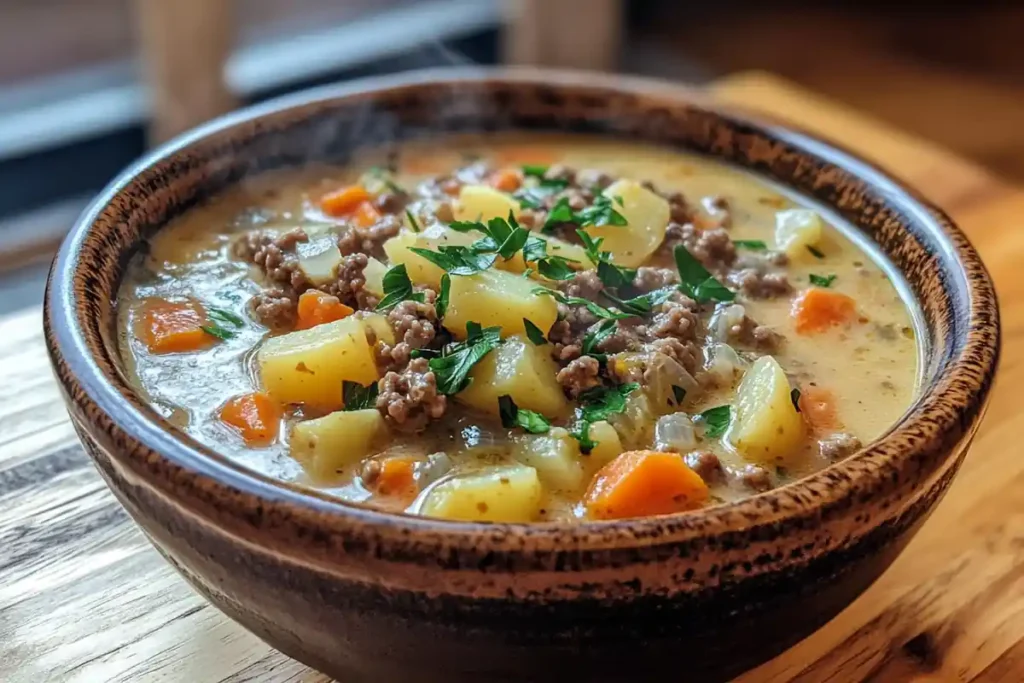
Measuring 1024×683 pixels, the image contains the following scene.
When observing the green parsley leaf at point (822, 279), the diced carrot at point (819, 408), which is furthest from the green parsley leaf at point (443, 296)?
the green parsley leaf at point (822, 279)

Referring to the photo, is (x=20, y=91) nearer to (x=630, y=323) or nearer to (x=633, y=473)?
(x=630, y=323)

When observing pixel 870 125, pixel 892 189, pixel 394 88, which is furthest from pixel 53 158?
pixel 892 189

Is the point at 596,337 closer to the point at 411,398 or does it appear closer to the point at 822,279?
the point at 411,398

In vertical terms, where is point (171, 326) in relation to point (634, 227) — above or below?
below

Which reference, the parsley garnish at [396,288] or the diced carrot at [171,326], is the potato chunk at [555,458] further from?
the diced carrot at [171,326]

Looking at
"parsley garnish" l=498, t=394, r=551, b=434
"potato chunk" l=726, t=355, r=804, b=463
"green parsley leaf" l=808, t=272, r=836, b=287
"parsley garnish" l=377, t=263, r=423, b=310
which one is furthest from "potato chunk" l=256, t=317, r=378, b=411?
"green parsley leaf" l=808, t=272, r=836, b=287

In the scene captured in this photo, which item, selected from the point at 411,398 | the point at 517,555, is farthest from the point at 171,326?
the point at 517,555
